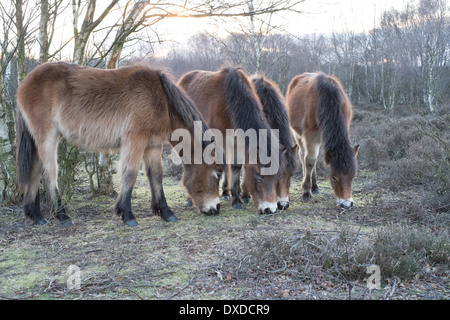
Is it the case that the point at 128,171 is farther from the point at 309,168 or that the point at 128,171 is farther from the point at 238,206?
the point at 309,168

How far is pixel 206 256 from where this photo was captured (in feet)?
12.4

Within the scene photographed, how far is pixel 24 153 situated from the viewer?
5121mm

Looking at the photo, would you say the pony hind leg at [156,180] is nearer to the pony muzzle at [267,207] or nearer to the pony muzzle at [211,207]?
the pony muzzle at [211,207]

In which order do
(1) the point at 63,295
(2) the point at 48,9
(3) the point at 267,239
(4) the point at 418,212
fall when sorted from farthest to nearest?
1. (2) the point at 48,9
2. (4) the point at 418,212
3. (3) the point at 267,239
4. (1) the point at 63,295

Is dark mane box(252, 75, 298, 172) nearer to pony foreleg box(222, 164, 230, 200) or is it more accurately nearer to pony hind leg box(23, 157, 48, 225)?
pony foreleg box(222, 164, 230, 200)

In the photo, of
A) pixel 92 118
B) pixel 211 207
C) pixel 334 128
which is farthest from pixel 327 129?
pixel 92 118

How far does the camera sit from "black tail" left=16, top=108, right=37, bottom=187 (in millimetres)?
5109

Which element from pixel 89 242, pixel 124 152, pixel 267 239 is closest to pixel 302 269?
pixel 267 239

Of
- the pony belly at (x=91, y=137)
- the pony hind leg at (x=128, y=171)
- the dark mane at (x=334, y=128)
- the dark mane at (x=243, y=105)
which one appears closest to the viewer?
the pony hind leg at (x=128, y=171)

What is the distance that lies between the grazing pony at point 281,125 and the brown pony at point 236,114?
221 mm

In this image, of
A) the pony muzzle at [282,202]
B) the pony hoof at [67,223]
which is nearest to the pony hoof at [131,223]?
the pony hoof at [67,223]

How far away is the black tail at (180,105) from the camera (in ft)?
16.7

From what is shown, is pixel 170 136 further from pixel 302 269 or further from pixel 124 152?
pixel 302 269

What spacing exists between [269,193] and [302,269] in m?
2.17
